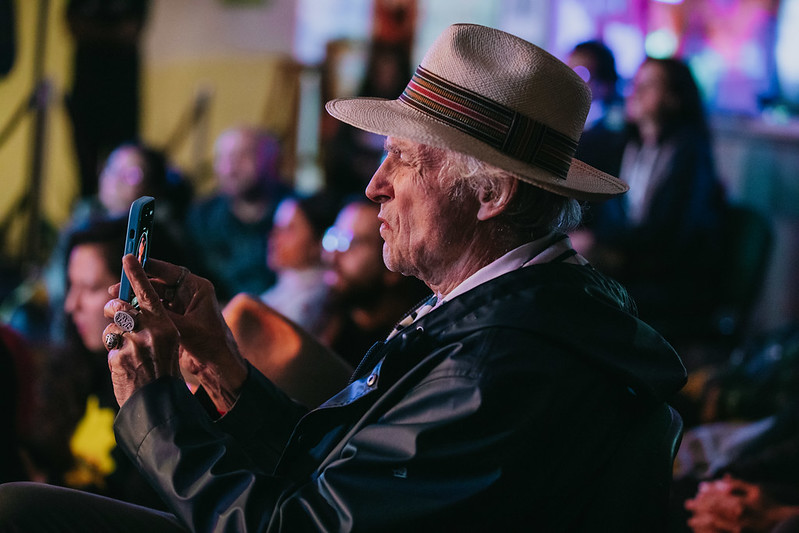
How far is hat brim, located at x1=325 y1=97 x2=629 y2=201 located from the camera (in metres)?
1.49

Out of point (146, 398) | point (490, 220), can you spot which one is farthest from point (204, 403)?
point (490, 220)

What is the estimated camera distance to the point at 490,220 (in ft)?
5.19

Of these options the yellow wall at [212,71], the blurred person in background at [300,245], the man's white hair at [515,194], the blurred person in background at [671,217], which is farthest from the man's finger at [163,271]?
the yellow wall at [212,71]

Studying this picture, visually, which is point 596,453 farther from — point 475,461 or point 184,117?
point 184,117

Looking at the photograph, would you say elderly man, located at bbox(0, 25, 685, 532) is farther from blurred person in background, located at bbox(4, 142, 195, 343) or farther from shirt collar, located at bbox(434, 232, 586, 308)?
blurred person in background, located at bbox(4, 142, 195, 343)

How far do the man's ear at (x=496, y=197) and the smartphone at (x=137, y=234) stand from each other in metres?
0.55

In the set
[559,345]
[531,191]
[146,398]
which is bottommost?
[146,398]

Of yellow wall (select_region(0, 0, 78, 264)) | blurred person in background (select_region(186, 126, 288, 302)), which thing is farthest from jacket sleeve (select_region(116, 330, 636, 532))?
yellow wall (select_region(0, 0, 78, 264))

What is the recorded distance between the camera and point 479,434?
4.27ft

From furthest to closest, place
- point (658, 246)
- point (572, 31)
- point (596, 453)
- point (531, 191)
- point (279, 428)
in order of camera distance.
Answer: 1. point (572, 31)
2. point (658, 246)
3. point (279, 428)
4. point (531, 191)
5. point (596, 453)

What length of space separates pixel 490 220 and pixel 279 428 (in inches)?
22.0

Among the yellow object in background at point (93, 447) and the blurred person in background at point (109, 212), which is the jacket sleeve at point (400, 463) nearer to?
the yellow object in background at point (93, 447)

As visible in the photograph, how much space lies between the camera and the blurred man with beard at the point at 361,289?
3223mm

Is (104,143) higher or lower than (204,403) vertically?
lower
